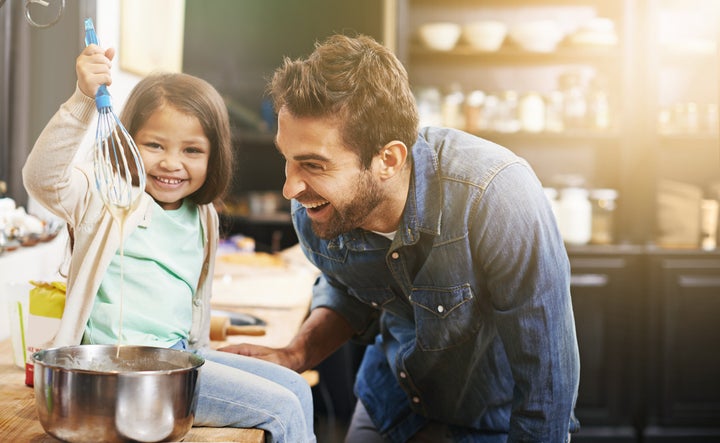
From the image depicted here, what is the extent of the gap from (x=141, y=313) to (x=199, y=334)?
0.53ft

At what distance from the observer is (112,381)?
932 millimetres

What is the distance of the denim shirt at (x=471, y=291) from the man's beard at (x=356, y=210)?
0.24ft

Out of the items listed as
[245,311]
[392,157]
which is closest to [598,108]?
[245,311]

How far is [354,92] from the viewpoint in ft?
4.59

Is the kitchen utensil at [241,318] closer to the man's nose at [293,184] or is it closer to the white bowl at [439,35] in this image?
the man's nose at [293,184]

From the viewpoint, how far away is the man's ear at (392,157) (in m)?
1.46

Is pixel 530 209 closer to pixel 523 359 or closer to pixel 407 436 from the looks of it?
pixel 523 359

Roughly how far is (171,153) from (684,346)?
9.29ft

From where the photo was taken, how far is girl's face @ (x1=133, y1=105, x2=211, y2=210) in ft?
4.76

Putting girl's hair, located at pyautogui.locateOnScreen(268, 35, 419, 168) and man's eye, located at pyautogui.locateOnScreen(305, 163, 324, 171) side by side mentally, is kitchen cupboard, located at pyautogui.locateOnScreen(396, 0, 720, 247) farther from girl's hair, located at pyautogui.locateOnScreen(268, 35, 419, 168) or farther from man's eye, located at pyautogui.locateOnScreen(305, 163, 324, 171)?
man's eye, located at pyautogui.locateOnScreen(305, 163, 324, 171)

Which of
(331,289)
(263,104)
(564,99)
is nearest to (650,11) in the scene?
(564,99)

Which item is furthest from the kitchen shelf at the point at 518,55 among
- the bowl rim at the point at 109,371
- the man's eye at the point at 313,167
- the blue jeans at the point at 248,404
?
the bowl rim at the point at 109,371

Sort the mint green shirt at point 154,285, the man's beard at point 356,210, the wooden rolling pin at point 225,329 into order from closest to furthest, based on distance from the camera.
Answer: the mint green shirt at point 154,285 → the man's beard at point 356,210 → the wooden rolling pin at point 225,329

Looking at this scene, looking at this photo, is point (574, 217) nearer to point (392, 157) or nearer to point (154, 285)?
point (392, 157)
